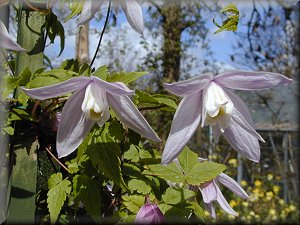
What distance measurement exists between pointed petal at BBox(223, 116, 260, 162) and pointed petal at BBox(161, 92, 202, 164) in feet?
0.14

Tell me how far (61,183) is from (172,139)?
20cm

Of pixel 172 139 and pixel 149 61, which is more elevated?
pixel 172 139

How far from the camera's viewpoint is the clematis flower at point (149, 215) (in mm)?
548

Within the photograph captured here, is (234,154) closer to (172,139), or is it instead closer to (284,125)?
(284,125)

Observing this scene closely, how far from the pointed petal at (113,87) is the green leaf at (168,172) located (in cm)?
19

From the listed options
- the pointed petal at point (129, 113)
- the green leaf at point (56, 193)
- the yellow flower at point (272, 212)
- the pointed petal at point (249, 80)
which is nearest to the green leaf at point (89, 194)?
the green leaf at point (56, 193)

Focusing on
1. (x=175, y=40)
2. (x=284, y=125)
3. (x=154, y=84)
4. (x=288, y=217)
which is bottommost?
(x=288, y=217)

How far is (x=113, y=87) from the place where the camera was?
0.48 m

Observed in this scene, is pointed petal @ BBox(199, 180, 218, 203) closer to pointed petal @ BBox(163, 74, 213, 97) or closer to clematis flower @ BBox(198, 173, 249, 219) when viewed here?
clematis flower @ BBox(198, 173, 249, 219)

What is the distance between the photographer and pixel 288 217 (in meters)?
3.48

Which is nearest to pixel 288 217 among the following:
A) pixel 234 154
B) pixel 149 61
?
pixel 234 154

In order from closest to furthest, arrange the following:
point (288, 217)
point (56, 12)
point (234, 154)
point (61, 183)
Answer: point (61, 183)
point (56, 12)
point (288, 217)
point (234, 154)

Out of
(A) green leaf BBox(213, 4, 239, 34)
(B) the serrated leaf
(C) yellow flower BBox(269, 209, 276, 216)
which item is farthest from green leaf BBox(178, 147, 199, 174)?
(C) yellow flower BBox(269, 209, 276, 216)

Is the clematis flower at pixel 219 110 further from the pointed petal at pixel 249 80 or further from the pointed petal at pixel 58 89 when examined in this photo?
the pointed petal at pixel 58 89
